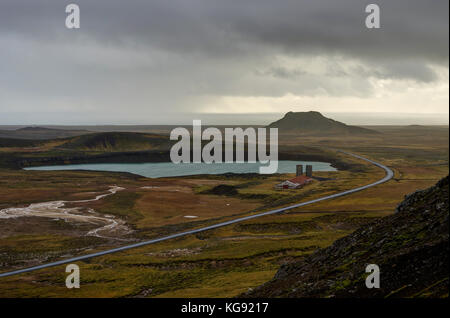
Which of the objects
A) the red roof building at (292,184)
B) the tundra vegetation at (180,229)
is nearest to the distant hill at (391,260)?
the tundra vegetation at (180,229)

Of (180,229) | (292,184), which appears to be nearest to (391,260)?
(180,229)

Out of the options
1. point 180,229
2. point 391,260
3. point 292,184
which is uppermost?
point 391,260

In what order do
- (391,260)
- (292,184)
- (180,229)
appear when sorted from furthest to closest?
(292,184)
(180,229)
(391,260)

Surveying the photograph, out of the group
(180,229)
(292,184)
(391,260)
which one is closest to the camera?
(391,260)

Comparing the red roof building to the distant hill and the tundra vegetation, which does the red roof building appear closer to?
the tundra vegetation

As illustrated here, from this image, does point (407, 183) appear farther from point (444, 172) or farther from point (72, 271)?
point (72, 271)

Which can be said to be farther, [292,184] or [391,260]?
[292,184]

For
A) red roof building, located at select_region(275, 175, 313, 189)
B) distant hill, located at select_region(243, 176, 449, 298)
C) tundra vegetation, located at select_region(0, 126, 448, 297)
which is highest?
distant hill, located at select_region(243, 176, 449, 298)

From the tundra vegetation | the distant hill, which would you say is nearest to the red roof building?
the tundra vegetation

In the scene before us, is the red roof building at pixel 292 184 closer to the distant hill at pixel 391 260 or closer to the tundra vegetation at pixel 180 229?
the tundra vegetation at pixel 180 229

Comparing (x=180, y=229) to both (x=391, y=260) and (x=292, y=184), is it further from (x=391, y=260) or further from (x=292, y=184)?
(x=391, y=260)
